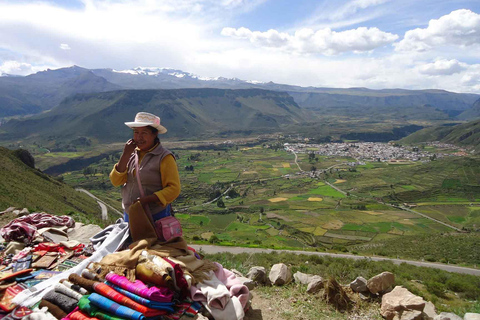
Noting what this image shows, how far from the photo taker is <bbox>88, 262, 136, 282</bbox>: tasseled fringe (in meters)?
4.19

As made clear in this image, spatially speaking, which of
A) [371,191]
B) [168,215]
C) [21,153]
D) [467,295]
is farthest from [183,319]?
[371,191]

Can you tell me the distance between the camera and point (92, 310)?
3.81 meters

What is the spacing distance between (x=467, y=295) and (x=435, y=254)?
2502cm

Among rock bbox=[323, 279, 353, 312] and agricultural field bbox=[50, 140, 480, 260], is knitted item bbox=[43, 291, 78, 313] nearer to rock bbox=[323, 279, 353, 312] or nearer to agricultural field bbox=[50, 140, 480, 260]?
rock bbox=[323, 279, 353, 312]

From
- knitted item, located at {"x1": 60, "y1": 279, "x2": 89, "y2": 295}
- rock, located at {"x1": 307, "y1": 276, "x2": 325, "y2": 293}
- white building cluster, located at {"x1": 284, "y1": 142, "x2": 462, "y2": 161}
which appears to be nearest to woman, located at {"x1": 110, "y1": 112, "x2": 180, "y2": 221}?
knitted item, located at {"x1": 60, "y1": 279, "x2": 89, "y2": 295}

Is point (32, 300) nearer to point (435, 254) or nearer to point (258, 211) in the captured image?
point (435, 254)

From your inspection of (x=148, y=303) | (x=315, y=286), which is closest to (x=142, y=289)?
(x=148, y=303)

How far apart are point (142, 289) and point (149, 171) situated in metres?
1.88

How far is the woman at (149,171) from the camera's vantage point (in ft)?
15.8

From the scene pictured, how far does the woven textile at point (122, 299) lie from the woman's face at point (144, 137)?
2289 mm

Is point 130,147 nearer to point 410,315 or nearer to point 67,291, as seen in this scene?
point 67,291

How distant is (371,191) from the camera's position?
9194 centimetres

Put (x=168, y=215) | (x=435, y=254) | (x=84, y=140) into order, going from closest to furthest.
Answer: (x=168, y=215), (x=435, y=254), (x=84, y=140)

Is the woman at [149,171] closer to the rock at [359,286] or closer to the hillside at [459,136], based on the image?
the rock at [359,286]
